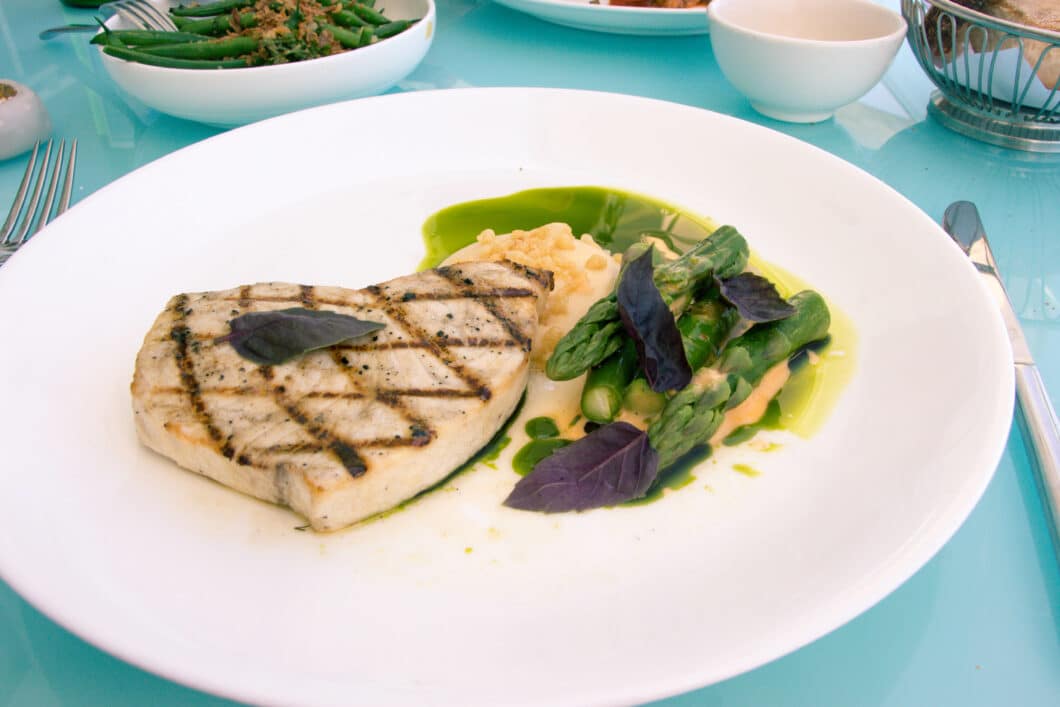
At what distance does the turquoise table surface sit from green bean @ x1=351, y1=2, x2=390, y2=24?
1.22ft

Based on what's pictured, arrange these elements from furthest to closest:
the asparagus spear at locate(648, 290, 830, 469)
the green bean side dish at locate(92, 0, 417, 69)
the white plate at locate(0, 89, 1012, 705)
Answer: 1. the green bean side dish at locate(92, 0, 417, 69)
2. the asparagus spear at locate(648, 290, 830, 469)
3. the white plate at locate(0, 89, 1012, 705)

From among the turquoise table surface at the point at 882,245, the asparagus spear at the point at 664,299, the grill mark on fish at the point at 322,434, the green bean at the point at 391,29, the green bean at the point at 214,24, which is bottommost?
the turquoise table surface at the point at 882,245

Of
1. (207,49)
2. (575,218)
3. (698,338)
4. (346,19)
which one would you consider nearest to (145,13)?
(207,49)

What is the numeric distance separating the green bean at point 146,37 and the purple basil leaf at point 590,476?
3485 millimetres

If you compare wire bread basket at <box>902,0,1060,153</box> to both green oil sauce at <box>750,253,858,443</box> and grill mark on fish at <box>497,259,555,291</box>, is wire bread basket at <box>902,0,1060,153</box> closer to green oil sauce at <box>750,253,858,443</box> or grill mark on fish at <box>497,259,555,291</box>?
green oil sauce at <box>750,253,858,443</box>

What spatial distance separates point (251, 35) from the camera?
4.27 metres

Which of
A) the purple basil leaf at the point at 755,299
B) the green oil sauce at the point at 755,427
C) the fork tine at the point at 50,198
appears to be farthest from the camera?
the fork tine at the point at 50,198

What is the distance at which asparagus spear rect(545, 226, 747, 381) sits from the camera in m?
2.35

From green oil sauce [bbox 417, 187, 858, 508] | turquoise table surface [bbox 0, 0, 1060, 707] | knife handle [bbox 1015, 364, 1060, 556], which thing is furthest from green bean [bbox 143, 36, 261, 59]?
knife handle [bbox 1015, 364, 1060, 556]

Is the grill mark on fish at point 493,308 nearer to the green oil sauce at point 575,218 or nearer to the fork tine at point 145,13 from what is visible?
the green oil sauce at point 575,218

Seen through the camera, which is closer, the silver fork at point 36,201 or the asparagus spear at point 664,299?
the asparagus spear at point 664,299

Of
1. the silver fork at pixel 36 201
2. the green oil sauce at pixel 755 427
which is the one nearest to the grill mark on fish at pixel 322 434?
the green oil sauce at pixel 755 427

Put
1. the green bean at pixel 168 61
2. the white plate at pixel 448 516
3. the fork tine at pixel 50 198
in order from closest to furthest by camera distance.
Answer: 1. the white plate at pixel 448 516
2. the fork tine at pixel 50 198
3. the green bean at pixel 168 61

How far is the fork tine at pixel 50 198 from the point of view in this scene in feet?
10.1
